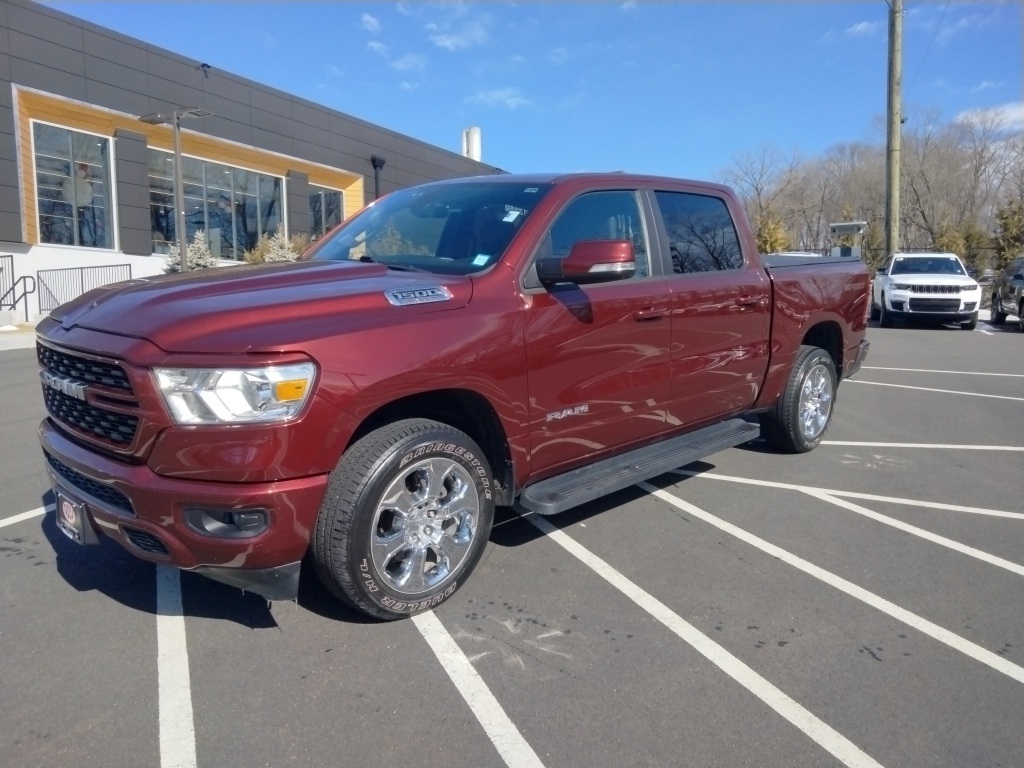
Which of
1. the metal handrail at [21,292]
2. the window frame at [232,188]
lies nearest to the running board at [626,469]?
the metal handrail at [21,292]

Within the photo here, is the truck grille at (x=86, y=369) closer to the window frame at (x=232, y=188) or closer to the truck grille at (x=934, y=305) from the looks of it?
the truck grille at (x=934, y=305)

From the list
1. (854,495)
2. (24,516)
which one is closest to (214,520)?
(24,516)

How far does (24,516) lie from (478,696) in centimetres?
323

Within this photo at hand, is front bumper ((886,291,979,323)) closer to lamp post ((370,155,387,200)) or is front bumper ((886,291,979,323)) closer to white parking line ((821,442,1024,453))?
white parking line ((821,442,1024,453))

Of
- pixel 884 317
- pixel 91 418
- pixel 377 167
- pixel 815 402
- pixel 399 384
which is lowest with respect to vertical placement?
pixel 815 402

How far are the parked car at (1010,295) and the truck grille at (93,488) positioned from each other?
62.8 feet

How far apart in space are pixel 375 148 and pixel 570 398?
31.6 metres

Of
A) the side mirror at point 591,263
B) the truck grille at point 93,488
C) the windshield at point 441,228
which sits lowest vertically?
the truck grille at point 93,488

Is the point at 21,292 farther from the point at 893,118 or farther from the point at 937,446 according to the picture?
the point at 893,118

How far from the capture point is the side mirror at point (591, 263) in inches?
148

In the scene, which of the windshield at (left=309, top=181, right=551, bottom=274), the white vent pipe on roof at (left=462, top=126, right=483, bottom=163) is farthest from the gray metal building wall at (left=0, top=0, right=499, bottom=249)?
the windshield at (left=309, top=181, right=551, bottom=274)

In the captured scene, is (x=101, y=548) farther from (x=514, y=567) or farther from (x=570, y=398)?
(x=570, y=398)

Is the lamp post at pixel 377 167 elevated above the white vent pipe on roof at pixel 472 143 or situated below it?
below

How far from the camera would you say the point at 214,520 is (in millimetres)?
3025
